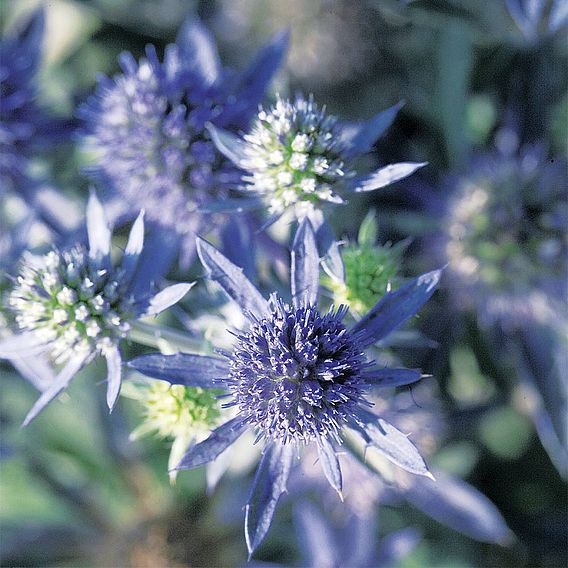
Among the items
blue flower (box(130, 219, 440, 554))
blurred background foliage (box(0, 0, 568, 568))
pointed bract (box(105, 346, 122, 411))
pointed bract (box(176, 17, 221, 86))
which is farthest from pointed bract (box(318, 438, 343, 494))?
pointed bract (box(176, 17, 221, 86))

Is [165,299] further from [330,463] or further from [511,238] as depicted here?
[511,238]

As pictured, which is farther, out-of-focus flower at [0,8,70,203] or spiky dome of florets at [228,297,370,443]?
out-of-focus flower at [0,8,70,203]

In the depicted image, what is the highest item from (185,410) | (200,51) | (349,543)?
(200,51)

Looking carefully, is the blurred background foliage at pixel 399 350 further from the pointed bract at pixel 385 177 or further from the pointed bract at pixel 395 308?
the pointed bract at pixel 395 308

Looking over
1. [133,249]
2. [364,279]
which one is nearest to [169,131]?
[133,249]

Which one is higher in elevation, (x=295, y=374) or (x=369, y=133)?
(x=369, y=133)

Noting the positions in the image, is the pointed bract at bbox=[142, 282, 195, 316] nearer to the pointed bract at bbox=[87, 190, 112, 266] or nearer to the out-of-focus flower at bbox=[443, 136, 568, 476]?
the pointed bract at bbox=[87, 190, 112, 266]

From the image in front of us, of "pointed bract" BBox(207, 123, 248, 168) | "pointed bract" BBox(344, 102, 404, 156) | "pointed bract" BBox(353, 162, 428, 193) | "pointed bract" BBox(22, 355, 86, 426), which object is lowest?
"pointed bract" BBox(22, 355, 86, 426)

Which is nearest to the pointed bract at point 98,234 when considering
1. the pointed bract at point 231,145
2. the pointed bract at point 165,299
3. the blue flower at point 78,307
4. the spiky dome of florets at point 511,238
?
the blue flower at point 78,307

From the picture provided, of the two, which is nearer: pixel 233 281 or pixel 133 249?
pixel 233 281
